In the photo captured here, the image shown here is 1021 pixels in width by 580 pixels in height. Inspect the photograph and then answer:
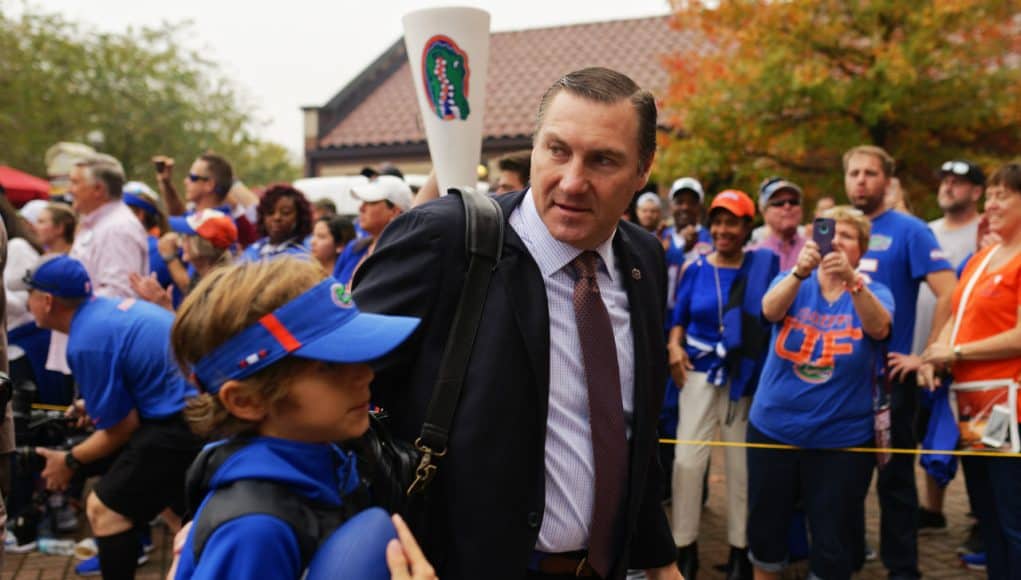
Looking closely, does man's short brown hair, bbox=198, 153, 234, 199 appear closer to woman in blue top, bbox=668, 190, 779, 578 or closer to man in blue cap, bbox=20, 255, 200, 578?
man in blue cap, bbox=20, 255, 200, 578

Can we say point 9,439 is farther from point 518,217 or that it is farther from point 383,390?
point 518,217

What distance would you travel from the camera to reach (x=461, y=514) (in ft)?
6.98

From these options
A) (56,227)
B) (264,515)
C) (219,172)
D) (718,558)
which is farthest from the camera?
(219,172)

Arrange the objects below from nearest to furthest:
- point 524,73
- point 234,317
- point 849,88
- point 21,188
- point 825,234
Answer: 1. point 234,317
2. point 825,234
3. point 849,88
4. point 21,188
5. point 524,73

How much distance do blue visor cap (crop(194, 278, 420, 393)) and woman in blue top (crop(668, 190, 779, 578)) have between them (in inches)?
159

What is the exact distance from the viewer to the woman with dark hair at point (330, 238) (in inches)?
300

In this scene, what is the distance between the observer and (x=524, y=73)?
2534 centimetres

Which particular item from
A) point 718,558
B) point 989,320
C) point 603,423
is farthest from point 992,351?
point 603,423

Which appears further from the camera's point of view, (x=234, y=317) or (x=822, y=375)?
(x=822, y=375)

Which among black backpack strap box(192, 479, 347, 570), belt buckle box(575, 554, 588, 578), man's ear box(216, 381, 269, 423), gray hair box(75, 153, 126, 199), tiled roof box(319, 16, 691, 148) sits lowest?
belt buckle box(575, 554, 588, 578)

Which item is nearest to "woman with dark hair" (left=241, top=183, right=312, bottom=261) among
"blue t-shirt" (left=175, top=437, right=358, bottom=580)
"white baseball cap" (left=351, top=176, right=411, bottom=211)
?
"white baseball cap" (left=351, top=176, right=411, bottom=211)

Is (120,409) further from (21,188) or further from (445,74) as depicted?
(21,188)

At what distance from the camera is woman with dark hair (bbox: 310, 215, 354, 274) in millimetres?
7609

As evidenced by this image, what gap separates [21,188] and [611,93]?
1457cm
